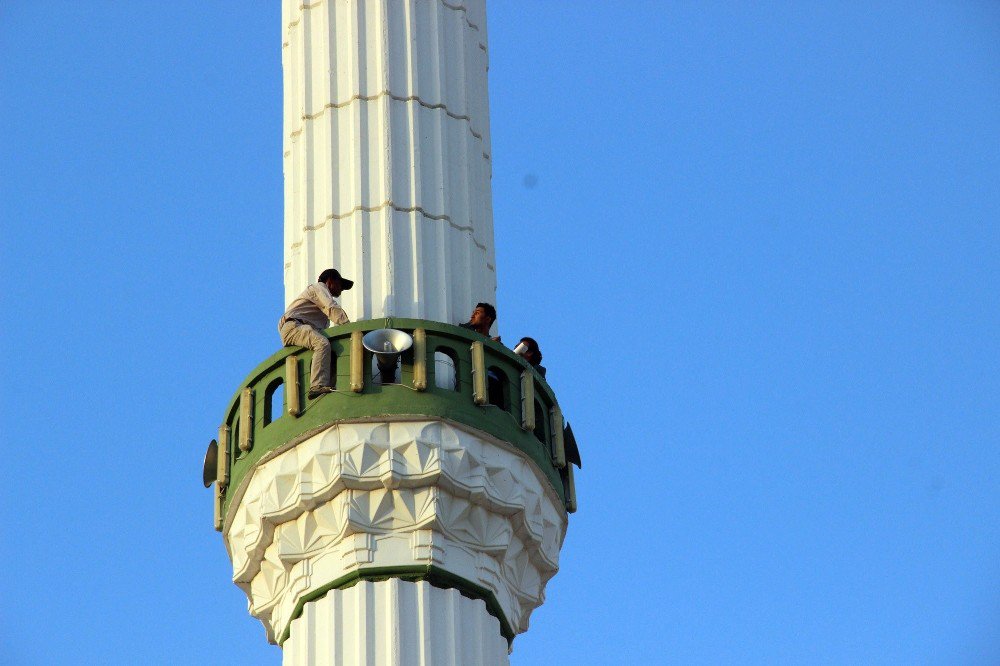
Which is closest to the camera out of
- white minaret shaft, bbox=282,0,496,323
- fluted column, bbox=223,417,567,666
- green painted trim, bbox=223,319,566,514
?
fluted column, bbox=223,417,567,666

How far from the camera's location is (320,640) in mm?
23734

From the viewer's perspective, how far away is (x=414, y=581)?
938 inches

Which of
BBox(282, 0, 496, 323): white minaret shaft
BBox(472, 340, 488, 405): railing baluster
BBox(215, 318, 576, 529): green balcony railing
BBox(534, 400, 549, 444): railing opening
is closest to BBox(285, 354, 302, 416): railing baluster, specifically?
BBox(215, 318, 576, 529): green balcony railing

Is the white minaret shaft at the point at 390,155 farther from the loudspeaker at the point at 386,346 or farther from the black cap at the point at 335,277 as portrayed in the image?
the loudspeaker at the point at 386,346

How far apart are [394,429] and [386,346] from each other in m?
0.90

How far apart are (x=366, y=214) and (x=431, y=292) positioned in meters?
1.16

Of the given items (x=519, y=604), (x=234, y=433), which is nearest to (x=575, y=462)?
(x=519, y=604)

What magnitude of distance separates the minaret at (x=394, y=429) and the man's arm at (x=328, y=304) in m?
0.16

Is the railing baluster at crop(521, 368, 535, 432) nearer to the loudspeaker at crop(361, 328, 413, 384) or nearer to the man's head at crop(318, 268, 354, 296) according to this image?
the loudspeaker at crop(361, 328, 413, 384)

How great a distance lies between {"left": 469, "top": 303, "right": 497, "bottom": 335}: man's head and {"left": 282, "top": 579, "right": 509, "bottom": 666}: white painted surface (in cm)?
299

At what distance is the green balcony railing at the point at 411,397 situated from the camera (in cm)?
2456

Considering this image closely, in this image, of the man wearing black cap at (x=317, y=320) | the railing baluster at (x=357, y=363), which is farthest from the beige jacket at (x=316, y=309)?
the railing baluster at (x=357, y=363)

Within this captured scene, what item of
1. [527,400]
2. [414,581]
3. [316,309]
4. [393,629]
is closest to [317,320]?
[316,309]

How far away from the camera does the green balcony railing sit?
24.6 m
